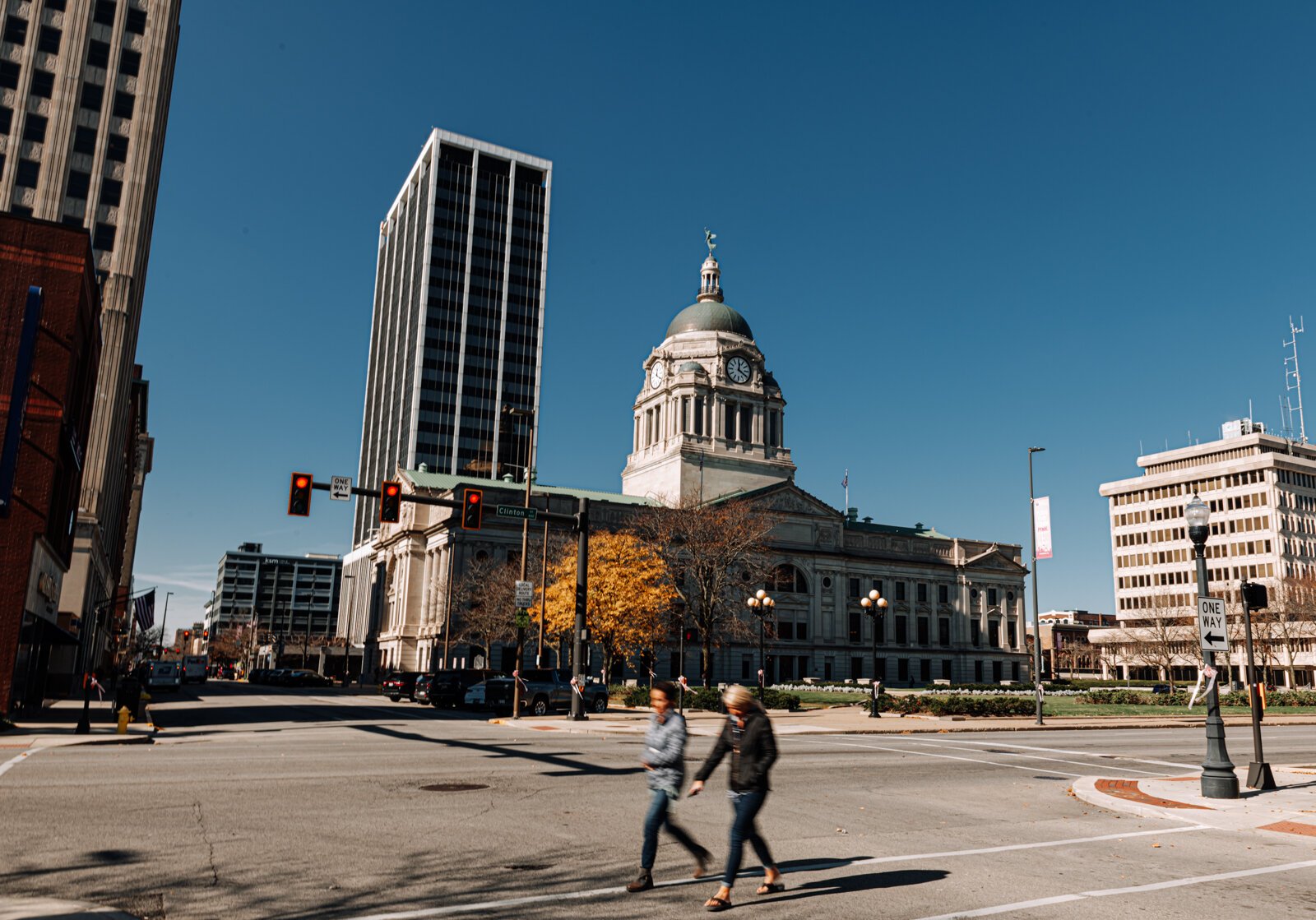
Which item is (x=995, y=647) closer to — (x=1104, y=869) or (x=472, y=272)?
(x=472, y=272)

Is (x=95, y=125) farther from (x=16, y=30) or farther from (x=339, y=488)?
(x=339, y=488)

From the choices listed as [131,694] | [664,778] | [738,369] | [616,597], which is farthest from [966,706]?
[738,369]

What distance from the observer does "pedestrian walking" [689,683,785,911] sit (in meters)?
8.65

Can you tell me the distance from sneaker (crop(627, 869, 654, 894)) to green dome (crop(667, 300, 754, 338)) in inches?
4182

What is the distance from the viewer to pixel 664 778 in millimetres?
8922

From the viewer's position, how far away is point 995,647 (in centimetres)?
11131

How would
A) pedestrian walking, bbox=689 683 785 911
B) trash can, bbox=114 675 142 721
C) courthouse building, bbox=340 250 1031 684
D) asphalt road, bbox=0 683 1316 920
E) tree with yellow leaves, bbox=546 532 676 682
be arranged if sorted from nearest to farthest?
asphalt road, bbox=0 683 1316 920 → pedestrian walking, bbox=689 683 785 911 → trash can, bbox=114 675 142 721 → tree with yellow leaves, bbox=546 532 676 682 → courthouse building, bbox=340 250 1031 684

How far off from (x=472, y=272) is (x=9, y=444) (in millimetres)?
131395

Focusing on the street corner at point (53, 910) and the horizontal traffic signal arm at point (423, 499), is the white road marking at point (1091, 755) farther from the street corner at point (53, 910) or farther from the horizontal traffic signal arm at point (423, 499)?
the street corner at point (53, 910)

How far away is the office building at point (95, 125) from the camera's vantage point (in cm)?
6506

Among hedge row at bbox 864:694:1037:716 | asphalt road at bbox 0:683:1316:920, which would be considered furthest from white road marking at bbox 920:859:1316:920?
hedge row at bbox 864:694:1037:716

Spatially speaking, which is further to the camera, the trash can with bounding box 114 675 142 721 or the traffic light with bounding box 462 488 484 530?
the trash can with bounding box 114 675 142 721

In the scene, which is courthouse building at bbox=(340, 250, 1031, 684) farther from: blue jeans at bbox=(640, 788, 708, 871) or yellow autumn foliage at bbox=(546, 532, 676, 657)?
blue jeans at bbox=(640, 788, 708, 871)

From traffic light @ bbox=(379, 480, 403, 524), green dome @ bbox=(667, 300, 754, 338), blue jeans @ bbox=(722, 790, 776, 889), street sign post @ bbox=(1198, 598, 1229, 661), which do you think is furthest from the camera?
green dome @ bbox=(667, 300, 754, 338)
